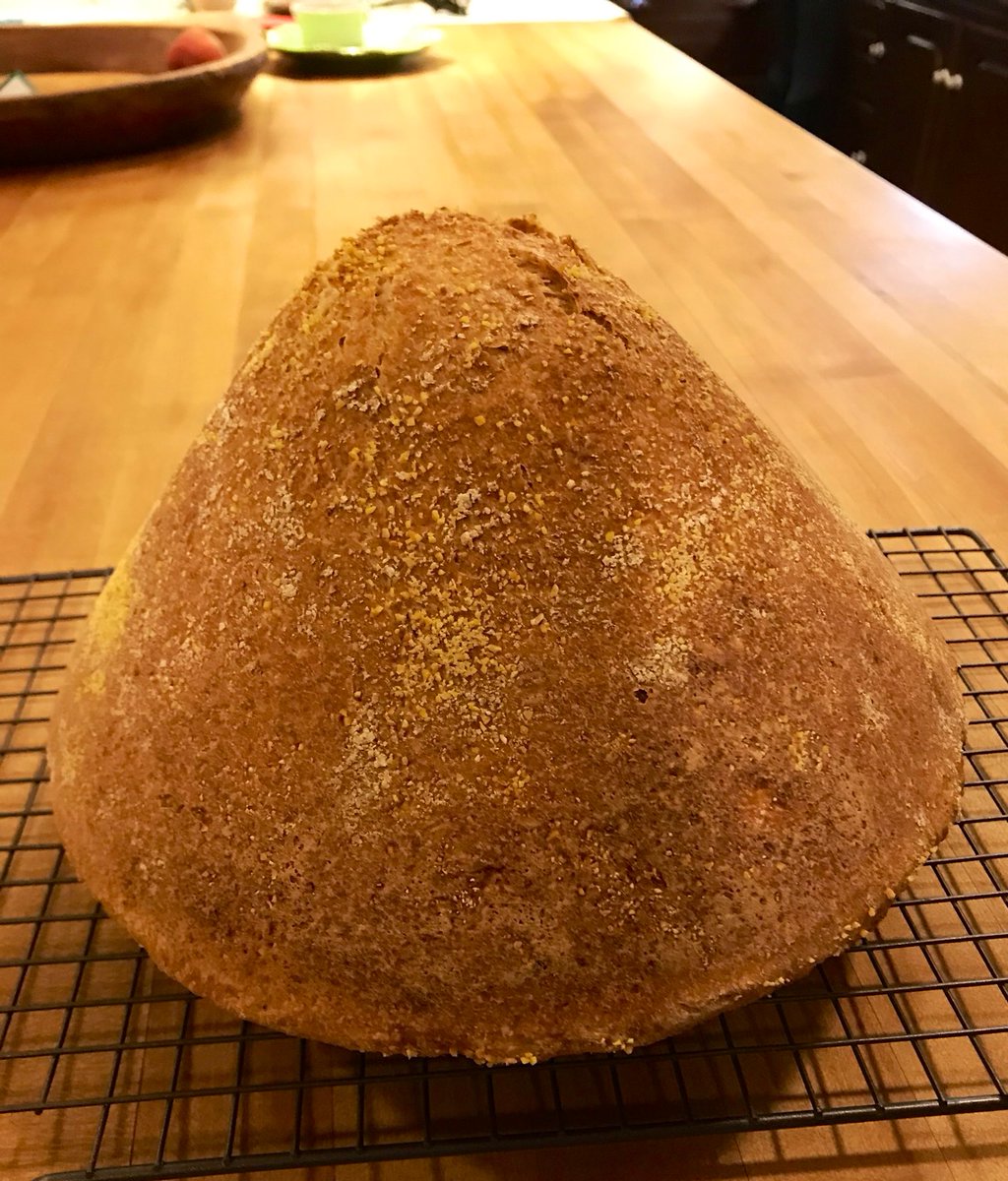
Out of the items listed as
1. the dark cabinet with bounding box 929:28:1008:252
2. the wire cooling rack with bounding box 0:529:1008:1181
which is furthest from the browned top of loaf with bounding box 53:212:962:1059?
the dark cabinet with bounding box 929:28:1008:252

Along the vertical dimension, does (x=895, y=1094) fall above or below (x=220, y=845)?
below

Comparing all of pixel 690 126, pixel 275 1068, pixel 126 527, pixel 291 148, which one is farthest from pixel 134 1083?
pixel 690 126

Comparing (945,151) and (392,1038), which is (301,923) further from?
(945,151)

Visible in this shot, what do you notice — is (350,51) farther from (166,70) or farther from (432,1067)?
(432,1067)

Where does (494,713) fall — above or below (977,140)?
above

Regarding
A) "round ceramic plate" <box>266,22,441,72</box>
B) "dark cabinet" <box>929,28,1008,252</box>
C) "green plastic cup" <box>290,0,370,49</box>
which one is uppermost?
"green plastic cup" <box>290,0,370,49</box>

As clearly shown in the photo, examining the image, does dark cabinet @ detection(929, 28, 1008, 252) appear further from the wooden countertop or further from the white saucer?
the white saucer

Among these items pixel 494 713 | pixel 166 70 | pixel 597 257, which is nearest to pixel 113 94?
pixel 166 70
